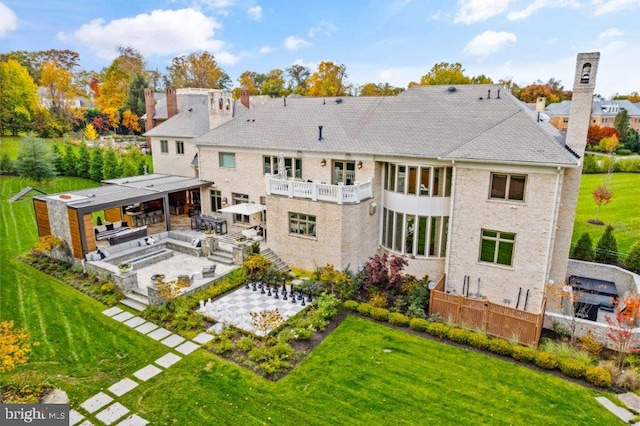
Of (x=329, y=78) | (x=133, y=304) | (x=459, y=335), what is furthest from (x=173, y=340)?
(x=329, y=78)

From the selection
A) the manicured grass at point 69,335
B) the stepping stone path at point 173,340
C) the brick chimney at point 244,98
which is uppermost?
the brick chimney at point 244,98

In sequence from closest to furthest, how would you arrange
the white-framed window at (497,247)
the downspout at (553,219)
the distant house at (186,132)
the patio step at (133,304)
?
the downspout at (553,219), the patio step at (133,304), the white-framed window at (497,247), the distant house at (186,132)

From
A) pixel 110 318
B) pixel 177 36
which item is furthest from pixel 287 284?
pixel 177 36

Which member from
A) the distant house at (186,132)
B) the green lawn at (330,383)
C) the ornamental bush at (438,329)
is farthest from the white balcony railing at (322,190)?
the distant house at (186,132)

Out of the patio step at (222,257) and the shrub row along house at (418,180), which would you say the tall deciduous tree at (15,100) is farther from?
the patio step at (222,257)

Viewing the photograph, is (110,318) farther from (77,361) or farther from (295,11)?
(295,11)

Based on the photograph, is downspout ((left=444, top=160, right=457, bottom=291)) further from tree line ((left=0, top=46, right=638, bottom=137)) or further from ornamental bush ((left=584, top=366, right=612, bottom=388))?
Result: tree line ((left=0, top=46, right=638, bottom=137))
